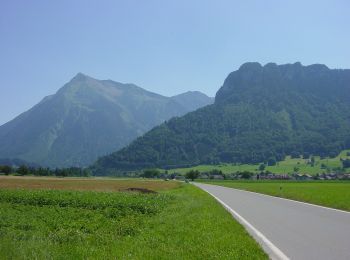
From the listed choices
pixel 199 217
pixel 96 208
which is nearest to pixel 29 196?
pixel 96 208

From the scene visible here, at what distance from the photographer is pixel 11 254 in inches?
519

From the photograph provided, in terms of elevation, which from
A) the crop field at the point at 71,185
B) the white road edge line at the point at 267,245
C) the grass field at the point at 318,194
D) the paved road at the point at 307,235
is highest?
the crop field at the point at 71,185

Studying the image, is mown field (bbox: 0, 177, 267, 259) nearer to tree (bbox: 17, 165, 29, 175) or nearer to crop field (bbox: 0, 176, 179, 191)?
crop field (bbox: 0, 176, 179, 191)

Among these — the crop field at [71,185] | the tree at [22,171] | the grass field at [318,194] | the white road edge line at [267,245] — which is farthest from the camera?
the tree at [22,171]

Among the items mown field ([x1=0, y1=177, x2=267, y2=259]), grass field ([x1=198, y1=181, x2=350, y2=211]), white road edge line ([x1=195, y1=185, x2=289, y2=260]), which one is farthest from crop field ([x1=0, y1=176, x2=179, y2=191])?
white road edge line ([x1=195, y1=185, x2=289, y2=260])

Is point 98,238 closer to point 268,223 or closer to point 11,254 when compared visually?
point 11,254

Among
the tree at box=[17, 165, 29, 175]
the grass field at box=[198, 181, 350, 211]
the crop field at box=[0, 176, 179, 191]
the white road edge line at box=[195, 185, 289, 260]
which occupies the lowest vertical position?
the white road edge line at box=[195, 185, 289, 260]

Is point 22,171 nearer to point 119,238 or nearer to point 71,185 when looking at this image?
point 71,185

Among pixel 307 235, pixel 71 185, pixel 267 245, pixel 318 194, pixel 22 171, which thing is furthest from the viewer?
pixel 22 171

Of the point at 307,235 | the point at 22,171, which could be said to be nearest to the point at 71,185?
the point at 307,235

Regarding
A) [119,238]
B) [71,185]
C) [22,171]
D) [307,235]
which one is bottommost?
[119,238]

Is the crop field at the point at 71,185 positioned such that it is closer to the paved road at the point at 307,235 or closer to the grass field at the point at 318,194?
the grass field at the point at 318,194

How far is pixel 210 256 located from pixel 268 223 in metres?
10.0

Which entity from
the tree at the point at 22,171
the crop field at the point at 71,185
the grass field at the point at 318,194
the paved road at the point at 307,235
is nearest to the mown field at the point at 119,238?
the paved road at the point at 307,235
